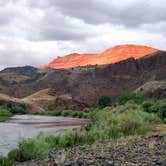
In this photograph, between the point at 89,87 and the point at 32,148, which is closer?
the point at 32,148

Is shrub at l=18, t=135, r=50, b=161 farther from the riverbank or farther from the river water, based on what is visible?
the river water

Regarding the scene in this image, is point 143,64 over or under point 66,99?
over

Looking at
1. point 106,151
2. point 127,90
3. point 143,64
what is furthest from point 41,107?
point 106,151

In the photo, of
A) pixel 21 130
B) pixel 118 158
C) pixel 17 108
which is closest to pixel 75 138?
pixel 118 158

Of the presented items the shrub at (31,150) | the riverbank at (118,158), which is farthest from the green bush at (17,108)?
the riverbank at (118,158)

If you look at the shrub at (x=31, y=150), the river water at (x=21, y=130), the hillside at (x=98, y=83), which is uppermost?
the hillside at (x=98, y=83)

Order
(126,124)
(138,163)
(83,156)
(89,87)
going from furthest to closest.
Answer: (89,87), (126,124), (83,156), (138,163)

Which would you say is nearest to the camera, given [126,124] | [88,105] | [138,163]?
[138,163]

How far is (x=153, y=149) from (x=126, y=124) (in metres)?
14.0

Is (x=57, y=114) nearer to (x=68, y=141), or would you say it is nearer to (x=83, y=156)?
(x=68, y=141)

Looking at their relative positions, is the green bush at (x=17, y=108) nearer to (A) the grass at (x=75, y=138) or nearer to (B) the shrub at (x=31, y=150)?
(A) the grass at (x=75, y=138)

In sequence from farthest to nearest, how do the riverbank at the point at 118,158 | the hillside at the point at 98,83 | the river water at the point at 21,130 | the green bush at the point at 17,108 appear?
the hillside at the point at 98,83, the green bush at the point at 17,108, the river water at the point at 21,130, the riverbank at the point at 118,158

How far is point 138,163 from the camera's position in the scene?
579 inches

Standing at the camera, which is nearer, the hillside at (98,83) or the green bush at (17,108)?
the green bush at (17,108)
